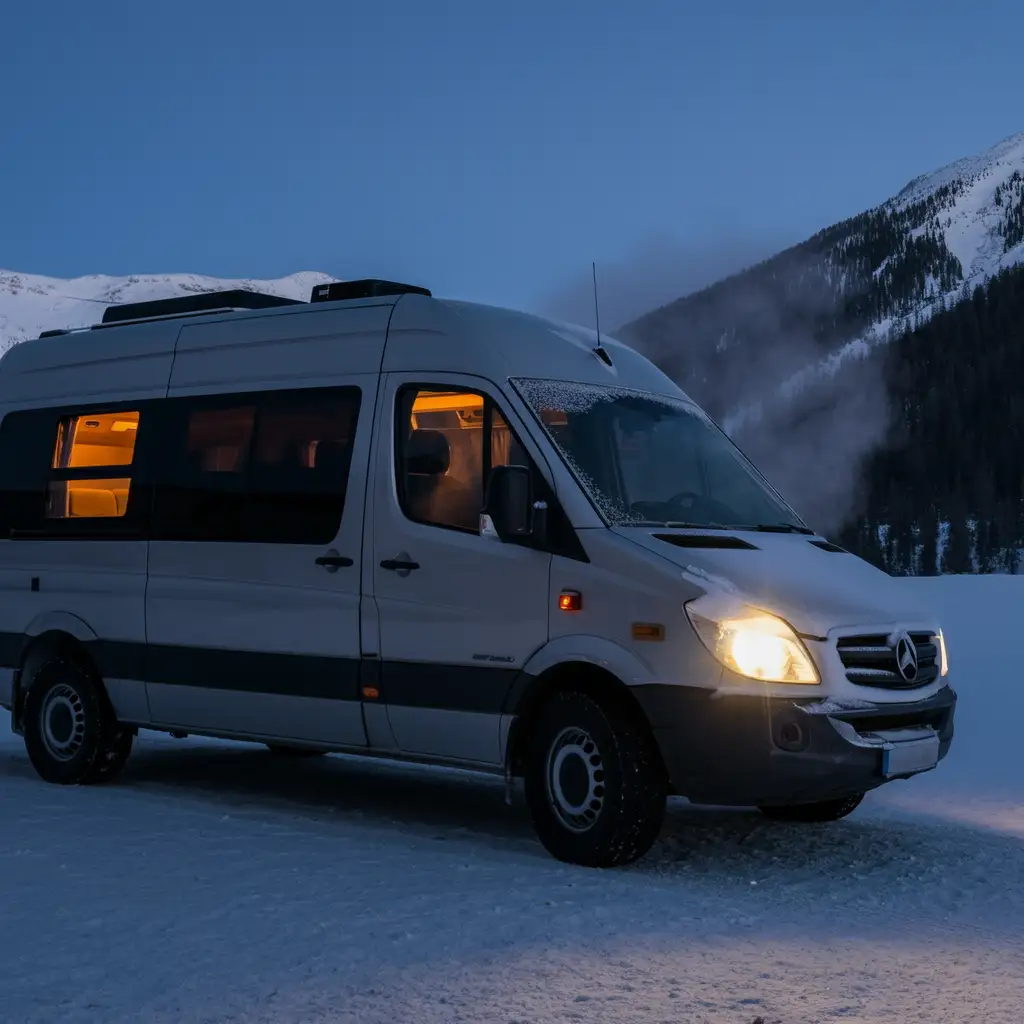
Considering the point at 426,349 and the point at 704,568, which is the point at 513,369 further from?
the point at 704,568

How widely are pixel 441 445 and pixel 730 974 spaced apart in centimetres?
359

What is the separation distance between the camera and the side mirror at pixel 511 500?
294 inches

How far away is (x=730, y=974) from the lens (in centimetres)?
540

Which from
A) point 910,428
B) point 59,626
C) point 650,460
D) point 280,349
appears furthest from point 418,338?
point 910,428

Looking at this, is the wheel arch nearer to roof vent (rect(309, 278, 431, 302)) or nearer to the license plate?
the license plate

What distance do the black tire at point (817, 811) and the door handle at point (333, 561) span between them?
2.86 m

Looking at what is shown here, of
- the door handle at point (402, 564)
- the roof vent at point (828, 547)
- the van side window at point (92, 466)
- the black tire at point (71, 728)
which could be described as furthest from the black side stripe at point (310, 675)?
the roof vent at point (828, 547)

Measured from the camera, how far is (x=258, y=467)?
917 cm

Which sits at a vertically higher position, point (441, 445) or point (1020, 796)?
point (441, 445)

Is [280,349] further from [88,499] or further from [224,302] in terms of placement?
[88,499]

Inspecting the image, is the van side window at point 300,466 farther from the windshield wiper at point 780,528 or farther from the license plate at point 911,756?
the license plate at point 911,756

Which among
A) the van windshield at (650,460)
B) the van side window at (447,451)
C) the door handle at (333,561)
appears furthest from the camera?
the door handle at (333,561)

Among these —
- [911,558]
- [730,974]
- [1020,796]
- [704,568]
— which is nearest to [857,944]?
[730,974]

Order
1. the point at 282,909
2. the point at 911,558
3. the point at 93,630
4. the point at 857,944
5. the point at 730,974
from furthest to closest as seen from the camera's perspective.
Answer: the point at 911,558, the point at 93,630, the point at 282,909, the point at 857,944, the point at 730,974
